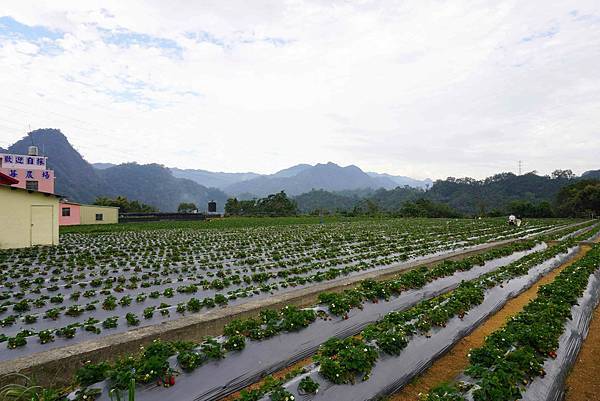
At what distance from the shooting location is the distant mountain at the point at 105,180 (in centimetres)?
7619

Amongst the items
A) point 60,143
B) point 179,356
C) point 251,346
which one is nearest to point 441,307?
point 251,346

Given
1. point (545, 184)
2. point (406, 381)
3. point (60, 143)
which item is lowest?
point (406, 381)

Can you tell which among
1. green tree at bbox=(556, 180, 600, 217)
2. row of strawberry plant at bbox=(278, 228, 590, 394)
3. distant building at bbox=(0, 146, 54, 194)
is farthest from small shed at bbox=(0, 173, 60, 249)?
green tree at bbox=(556, 180, 600, 217)

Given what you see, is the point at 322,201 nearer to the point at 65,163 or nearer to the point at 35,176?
the point at 65,163

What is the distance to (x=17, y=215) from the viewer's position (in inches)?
581

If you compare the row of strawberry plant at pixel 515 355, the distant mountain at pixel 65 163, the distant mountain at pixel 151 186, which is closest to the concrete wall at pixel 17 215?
A: the row of strawberry plant at pixel 515 355

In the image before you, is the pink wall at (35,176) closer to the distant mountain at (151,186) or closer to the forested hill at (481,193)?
the forested hill at (481,193)

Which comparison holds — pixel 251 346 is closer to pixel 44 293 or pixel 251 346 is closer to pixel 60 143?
pixel 44 293

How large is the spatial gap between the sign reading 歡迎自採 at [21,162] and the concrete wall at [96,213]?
8384 mm

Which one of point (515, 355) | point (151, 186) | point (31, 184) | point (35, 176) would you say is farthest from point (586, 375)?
point (151, 186)

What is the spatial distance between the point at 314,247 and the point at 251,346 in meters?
11.6

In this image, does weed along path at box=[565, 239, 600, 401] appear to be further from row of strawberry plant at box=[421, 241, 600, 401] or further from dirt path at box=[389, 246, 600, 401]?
row of strawberry plant at box=[421, 241, 600, 401]

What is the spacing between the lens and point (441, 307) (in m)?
6.51

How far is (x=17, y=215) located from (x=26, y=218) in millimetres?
384
